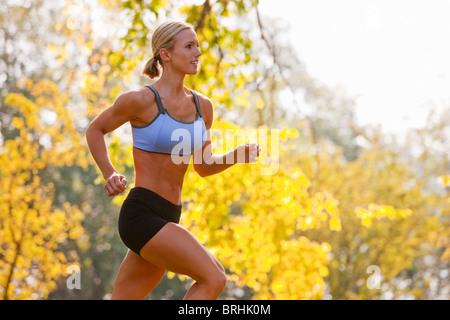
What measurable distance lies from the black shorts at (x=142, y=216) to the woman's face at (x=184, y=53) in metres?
0.69

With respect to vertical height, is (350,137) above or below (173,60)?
above

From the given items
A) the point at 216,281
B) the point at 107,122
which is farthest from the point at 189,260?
the point at 107,122

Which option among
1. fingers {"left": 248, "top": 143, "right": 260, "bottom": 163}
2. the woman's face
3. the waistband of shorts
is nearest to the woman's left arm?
fingers {"left": 248, "top": 143, "right": 260, "bottom": 163}

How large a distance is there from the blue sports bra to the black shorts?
0.23 m

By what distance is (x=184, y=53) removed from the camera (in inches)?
135

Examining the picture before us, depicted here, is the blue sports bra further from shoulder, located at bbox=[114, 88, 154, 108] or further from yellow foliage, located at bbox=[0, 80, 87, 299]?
yellow foliage, located at bbox=[0, 80, 87, 299]

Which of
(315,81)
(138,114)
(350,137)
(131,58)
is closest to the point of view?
(138,114)

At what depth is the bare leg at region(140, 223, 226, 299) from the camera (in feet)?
9.87

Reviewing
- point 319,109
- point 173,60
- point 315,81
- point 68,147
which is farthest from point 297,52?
point 173,60

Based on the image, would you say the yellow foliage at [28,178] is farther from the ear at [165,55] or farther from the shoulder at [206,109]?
the ear at [165,55]

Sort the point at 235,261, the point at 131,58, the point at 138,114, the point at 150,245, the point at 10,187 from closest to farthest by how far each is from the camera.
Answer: the point at 150,245 < the point at 138,114 < the point at 131,58 < the point at 235,261 < the point at 10,187

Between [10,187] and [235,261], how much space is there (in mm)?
4534
